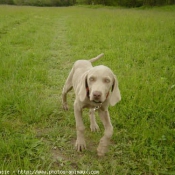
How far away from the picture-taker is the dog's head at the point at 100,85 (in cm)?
256

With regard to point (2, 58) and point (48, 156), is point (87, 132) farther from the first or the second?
point (2, 58)

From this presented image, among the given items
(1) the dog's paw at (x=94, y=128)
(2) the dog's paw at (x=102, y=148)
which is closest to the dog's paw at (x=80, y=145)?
(2) the dog's paw at (x=102, y=148)

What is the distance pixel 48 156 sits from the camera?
265 cm

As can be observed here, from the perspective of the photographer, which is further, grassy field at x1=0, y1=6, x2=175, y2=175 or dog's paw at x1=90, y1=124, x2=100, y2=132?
dog's paw at x1=90, y1=124, x2=100, y2=132

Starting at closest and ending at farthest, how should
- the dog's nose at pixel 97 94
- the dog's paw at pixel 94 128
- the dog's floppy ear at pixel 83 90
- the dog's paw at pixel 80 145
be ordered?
the dog's nose at pixel 97 94
the dog's floppy ear at pixel 83 90
the dog's paw at pixel 80 145
the dog's paw at pixel 94 128

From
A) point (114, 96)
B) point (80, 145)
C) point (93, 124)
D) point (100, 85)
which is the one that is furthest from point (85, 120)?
point (100, 85)

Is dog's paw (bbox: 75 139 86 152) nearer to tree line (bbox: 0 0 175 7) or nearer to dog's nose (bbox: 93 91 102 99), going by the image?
dog's nose (bbox: 93 91 102 99)

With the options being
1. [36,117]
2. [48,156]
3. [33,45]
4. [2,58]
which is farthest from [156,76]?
[33,45]

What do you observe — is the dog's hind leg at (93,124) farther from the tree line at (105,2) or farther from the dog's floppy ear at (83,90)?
the tree line at (105,2)

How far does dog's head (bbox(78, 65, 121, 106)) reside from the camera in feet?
8.40

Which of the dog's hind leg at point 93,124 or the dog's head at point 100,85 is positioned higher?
the dog's head at point 100,85

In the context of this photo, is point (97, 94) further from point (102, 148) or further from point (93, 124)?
point (93, 124)

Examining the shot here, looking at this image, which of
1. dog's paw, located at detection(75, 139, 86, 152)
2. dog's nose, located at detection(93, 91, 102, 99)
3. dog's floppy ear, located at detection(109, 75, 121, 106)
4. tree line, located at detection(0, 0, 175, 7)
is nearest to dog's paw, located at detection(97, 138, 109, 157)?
dog's paw, located at detection(75, 139, 86, 152)

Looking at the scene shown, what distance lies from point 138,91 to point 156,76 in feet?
3.67
